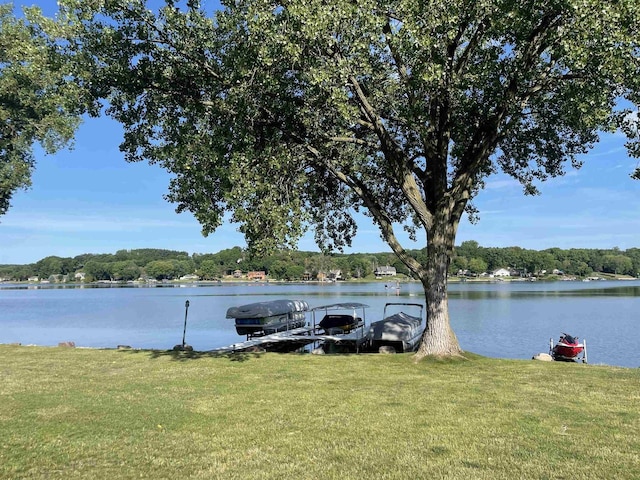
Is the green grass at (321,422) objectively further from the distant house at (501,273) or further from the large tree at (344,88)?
the distant house at (501,273)

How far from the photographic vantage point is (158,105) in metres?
13.0

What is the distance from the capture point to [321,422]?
277 inches

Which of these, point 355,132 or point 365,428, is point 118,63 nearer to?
point 355,132

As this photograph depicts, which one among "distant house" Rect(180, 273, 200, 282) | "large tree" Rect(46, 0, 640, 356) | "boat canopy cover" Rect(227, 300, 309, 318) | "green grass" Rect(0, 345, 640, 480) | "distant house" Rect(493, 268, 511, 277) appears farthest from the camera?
"distant house" Rect(180, 273, 200, 282)

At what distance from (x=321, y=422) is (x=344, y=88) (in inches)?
288

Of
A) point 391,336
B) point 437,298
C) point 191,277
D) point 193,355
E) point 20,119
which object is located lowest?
point 193,355

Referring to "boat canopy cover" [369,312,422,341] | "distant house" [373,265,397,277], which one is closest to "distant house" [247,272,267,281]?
"distant house" [373,265,397,277]

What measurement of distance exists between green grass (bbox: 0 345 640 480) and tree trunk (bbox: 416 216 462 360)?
3.50 ft

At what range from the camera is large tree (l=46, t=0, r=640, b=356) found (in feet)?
33.5

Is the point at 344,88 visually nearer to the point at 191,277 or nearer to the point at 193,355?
the point at 193,355

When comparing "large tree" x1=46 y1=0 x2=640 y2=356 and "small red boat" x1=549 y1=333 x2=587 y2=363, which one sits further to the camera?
"small red boat" x1=549 y1=333 x2=587 y2=363

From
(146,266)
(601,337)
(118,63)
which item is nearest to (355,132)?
(118,63)

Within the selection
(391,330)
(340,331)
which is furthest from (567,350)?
(340,331)

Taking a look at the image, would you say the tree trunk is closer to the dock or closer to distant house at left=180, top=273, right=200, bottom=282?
the dock
